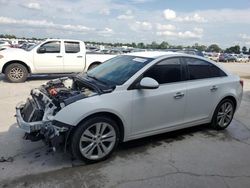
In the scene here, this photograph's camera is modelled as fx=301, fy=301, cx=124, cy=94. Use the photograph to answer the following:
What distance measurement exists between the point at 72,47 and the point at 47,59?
1209 mm

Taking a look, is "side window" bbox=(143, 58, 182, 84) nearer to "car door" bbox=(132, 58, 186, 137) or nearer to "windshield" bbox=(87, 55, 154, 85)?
"car door" bbox=(132, 58, 186, 137)

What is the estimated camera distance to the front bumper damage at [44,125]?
3.99 m

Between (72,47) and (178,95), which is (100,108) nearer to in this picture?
(178,95)

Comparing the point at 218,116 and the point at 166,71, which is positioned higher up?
the point at 166,71

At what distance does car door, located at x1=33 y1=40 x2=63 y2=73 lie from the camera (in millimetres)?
12031

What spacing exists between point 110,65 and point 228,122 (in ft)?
8.96

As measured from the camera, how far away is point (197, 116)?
5543 millimetres

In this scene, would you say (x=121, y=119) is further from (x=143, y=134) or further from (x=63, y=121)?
(x=63, y=121)

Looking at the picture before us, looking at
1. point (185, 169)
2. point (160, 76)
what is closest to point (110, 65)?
point (160, 76)

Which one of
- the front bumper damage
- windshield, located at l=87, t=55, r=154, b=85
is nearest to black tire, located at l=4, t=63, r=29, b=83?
windshield, located at l=87, t=55, r=154, b=85

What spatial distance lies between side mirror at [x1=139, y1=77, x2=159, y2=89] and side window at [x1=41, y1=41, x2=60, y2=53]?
27.9ft

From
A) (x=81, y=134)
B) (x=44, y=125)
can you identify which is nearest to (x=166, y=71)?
(x=81, y=134)

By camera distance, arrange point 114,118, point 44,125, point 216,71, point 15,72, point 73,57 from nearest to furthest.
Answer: point 44,125, point 114,118, point 216,71, point 15,72, point 73,57

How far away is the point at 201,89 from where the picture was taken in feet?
17.8
